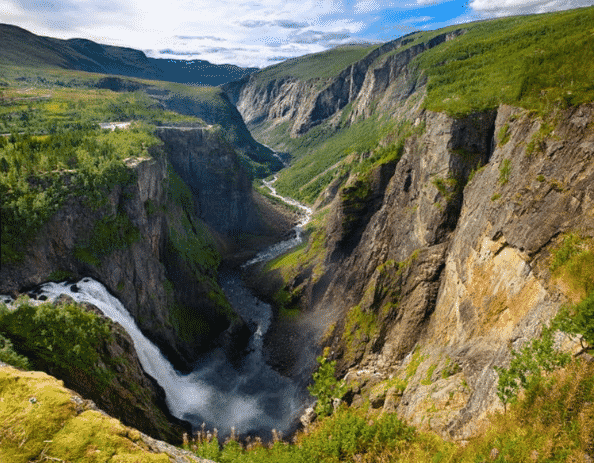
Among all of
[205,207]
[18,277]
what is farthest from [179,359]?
[205,207]

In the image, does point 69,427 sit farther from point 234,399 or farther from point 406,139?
point 406,139

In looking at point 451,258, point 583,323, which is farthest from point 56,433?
point 451,258

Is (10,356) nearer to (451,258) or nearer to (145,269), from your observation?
(145,269)

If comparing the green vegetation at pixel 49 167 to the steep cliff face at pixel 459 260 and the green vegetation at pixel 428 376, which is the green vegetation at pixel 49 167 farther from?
the green vegetation at pixel 428 376

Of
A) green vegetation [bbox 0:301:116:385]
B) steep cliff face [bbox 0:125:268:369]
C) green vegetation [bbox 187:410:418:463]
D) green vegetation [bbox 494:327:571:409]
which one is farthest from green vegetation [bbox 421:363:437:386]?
steep cliff face [bbox 0:125:268:369]

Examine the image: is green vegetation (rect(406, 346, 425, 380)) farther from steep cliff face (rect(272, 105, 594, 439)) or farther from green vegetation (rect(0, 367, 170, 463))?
green vegetation (rect(0, 367, 170, 463))

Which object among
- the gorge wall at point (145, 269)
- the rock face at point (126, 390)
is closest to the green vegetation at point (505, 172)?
the rock face at point (126, 390)
